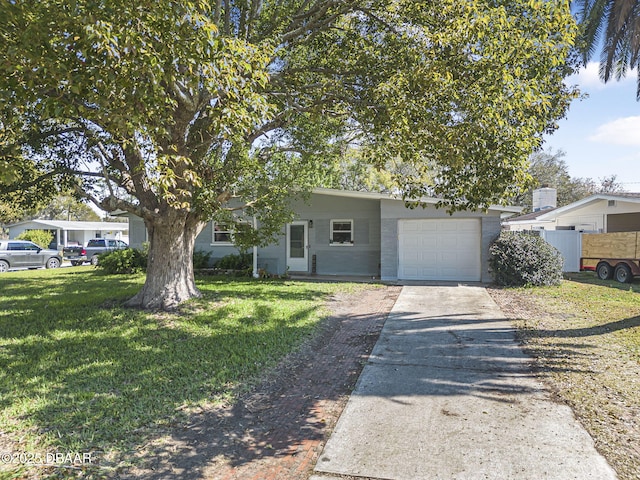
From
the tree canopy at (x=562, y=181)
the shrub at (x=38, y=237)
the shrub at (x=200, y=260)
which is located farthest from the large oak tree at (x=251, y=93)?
the tree canopy at (x=562, y=181)

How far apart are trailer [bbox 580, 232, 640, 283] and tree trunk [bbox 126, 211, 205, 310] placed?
1409 cm

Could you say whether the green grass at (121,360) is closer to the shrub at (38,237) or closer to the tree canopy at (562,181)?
the shrub at (38,237)

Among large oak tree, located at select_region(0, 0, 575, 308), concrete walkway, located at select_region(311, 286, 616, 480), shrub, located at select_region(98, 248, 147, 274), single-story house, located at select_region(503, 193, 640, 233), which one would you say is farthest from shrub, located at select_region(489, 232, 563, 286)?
shrub, located at select_region(98, 248, 147, 274)

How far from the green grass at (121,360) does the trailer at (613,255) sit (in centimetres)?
1091

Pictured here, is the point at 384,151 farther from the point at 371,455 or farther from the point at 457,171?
the point at 371,455

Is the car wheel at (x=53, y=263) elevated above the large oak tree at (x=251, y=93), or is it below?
below

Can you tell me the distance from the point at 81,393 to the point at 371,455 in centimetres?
318

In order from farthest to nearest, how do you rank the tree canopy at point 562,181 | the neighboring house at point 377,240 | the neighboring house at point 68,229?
1. the neighboring house at point 68,229
2. the tree canopy at point 562,181
3. the neighboring house at point 377,240

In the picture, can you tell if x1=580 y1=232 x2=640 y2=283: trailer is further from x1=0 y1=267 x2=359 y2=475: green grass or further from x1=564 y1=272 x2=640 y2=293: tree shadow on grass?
x1=0 y1=267 x2=359 y2=475: green grass

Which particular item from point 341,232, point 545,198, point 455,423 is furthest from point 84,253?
point 545,198

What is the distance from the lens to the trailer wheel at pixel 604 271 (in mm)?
14699

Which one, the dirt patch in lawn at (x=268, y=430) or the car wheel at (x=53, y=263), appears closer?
the dirt patch in lawn at (x=268, y=430)

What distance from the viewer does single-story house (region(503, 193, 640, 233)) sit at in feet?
55.7

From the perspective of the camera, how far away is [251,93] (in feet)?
16.6
